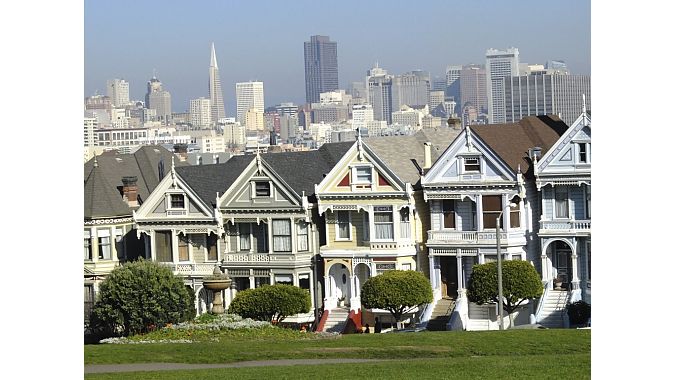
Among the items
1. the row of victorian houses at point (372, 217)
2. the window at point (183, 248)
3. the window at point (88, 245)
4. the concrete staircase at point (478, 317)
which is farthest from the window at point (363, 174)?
the window at point (88, 245)

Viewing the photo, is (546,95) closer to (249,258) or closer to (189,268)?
(249,258)

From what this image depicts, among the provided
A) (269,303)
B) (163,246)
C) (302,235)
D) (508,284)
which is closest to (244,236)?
(302,235)

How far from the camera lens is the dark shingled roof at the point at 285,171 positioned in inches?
1323

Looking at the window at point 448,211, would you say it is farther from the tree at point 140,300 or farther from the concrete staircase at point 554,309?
the tree at point 140,300

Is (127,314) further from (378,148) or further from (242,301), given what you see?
(378,148)

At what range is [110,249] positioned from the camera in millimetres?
34594

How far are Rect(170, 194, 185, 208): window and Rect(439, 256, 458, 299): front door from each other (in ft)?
19.9

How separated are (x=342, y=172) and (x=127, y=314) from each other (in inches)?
209

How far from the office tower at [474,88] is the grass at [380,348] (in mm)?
8051

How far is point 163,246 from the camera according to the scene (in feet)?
112

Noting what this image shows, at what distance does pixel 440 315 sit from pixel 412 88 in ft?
18.8

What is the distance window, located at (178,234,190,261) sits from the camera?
33.9 m
